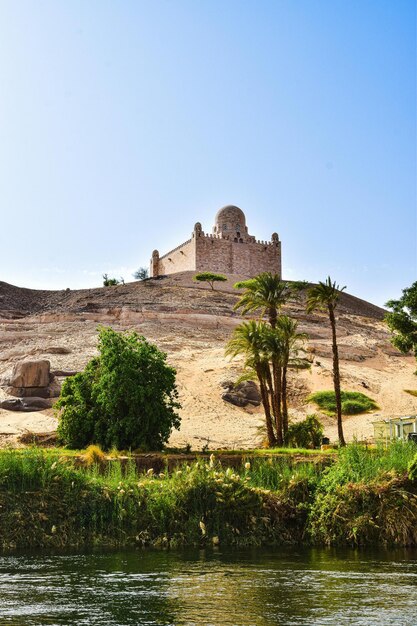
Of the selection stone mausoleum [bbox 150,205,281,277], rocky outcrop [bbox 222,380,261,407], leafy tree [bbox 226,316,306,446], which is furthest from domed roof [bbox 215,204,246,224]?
leafy tree [bbox 226,316,306,446]

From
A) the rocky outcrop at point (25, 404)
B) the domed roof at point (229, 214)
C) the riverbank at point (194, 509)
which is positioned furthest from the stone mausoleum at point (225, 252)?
the riverbank at point (194, 509)

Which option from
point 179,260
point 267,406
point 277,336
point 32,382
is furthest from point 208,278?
point 267,406

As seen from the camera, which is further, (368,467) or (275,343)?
(275,343)

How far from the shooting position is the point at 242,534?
16.7 metres

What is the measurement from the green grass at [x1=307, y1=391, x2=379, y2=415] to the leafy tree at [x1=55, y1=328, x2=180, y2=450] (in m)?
14.4

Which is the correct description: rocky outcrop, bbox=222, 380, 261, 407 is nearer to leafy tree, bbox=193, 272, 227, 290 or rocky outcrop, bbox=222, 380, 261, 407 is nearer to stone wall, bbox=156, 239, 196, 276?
leafy tree, bbox=193, 272, 227, 290

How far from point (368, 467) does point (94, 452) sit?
809 centimetres

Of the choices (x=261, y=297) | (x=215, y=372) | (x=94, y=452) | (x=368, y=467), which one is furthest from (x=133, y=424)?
(x=215, y=372)

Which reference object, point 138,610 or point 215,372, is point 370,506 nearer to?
point 138,610

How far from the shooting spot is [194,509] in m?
16.6

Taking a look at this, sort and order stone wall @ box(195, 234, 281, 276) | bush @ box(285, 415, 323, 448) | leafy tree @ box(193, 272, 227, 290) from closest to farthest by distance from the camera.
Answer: bush @ box(285, 415, 323, 448), leafy tree @ box(193, 272, 227, 290), stone wall @ box(195, 234, 281, 276)

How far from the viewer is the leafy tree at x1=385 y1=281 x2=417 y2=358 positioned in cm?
3102

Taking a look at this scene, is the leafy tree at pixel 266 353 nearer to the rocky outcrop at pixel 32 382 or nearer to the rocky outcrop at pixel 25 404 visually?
the rocky outcrop at pixel 25 404

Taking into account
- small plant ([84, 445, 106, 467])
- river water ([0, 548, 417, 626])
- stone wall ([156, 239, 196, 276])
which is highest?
stone wall ([156, 239, 196, 276])
